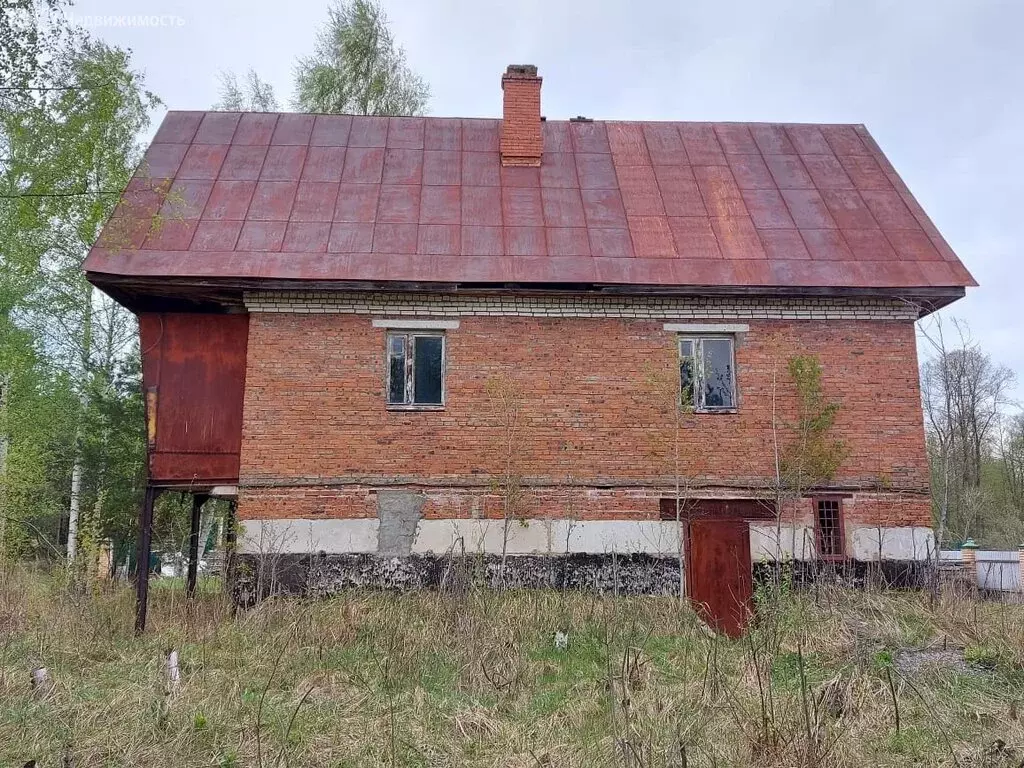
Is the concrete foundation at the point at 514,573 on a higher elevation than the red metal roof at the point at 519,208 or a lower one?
lower

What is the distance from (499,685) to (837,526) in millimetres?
6824

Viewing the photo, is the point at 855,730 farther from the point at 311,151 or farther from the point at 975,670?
the point at 311,151

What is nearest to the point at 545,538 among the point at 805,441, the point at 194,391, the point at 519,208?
the point at 805,441

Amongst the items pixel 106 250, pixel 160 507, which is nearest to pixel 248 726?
pixel 106 250

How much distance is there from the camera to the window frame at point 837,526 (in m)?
11.7

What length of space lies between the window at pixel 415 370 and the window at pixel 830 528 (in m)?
5.66

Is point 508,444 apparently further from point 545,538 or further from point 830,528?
point 830,528

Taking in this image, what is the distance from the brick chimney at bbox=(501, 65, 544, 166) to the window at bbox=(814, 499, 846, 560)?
24.0ft

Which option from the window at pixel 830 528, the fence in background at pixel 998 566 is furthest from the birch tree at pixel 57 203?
the fence in background at pixel 998 566

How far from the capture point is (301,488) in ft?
37.6

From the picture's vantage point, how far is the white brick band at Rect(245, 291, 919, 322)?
11914 mm

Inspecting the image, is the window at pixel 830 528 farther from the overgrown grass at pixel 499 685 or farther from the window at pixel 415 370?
the window at pixel 415 370

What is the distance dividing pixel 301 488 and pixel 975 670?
8.21m

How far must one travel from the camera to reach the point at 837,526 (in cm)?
1187
